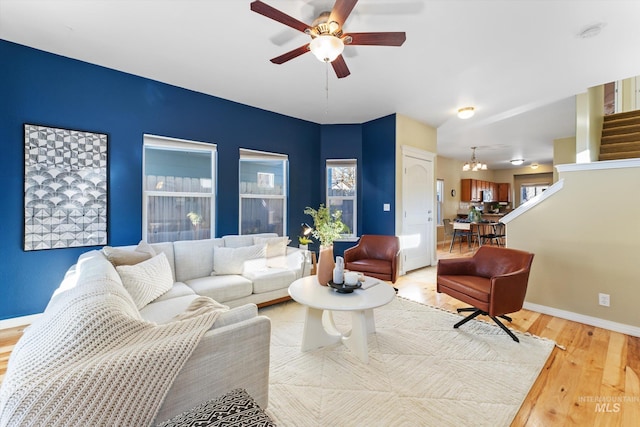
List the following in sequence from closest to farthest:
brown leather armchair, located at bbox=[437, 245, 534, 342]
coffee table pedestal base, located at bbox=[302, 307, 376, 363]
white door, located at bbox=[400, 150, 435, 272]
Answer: coffee table pedestal base, located at bbox=[302, 307, 376, 363] → brown leather armchair, located at bbox=[437, 245, 534, 342] → white door, located at bbox=[400, 150, 435, 272]

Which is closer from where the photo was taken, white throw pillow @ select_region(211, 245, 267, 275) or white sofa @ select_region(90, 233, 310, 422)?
white sofa @ select_region(90, 233, 310, 422)

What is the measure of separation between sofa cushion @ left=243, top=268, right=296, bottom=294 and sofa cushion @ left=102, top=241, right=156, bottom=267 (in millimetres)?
1020

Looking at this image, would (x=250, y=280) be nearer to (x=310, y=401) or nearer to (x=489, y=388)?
(x=310, y=401)

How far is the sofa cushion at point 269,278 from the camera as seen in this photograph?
9.80ft

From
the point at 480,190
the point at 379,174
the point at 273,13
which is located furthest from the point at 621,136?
the point at 480,190

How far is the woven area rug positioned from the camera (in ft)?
5.28

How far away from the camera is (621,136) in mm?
3980

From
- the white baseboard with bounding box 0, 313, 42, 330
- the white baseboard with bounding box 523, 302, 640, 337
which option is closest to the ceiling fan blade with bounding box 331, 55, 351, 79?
the white baseboard with bounding box 523, 302, 640, 337

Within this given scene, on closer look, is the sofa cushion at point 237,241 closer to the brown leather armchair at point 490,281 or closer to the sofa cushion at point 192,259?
the sofa cushion at point 192,259

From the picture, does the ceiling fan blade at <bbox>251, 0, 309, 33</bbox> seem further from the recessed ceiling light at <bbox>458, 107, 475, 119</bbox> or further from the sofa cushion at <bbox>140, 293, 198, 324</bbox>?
the recessed ceiling light at <bbox>458, 107, 475, 119</bbox>

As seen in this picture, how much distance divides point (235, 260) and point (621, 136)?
587cm

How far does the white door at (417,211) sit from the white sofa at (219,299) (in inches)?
89.7

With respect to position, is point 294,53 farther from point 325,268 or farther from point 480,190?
point 480,190

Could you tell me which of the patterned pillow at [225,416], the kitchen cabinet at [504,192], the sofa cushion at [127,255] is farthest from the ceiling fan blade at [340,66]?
the kitchen cabinet at [504,192]
